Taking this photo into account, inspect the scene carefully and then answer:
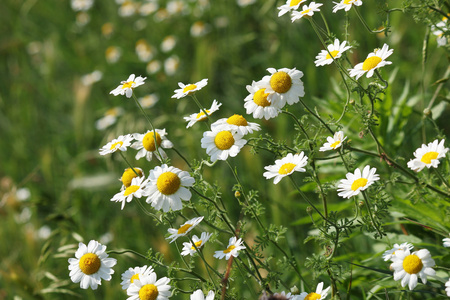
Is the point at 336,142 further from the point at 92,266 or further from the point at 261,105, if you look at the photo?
the point at 92,266

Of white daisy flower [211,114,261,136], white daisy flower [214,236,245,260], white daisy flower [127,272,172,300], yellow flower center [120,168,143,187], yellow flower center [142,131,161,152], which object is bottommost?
white daisy flower [127,272,172,300]

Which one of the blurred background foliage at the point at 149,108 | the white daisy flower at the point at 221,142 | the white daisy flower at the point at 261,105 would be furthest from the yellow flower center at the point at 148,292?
the blurred background foliage at the point at 149,108

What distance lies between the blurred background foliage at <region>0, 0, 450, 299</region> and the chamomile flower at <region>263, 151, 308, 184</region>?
0.45m

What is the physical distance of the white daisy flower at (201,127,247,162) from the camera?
1311 millimetres

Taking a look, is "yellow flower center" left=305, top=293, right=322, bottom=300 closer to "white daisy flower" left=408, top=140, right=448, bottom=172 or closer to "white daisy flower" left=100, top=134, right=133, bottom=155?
"white daisy flower" left=408, top=140, right=448, bottom=172

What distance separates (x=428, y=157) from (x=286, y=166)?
0.31m

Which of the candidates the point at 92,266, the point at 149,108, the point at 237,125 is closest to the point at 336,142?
the point at 237,125

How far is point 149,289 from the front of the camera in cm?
125

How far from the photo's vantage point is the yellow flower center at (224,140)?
4.33ft

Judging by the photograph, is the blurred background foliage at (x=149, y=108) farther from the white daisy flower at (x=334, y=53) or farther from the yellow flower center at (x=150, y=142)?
the yellow flower center at (x=150, y=142)

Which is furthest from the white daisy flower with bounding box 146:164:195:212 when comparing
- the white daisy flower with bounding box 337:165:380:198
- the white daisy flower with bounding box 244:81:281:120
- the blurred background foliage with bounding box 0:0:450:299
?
the blurred background foliage with bounding box 0:0:450:299

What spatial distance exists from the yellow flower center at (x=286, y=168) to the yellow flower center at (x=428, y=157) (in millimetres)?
Answer: 280

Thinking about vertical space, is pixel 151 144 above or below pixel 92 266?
above

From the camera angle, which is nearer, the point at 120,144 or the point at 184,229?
the point at 184,229
